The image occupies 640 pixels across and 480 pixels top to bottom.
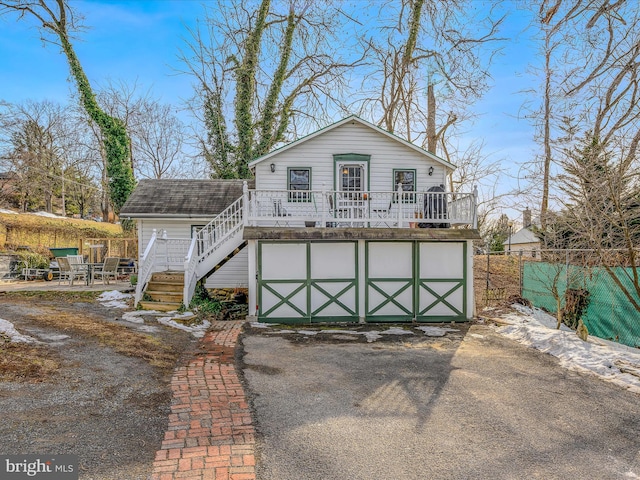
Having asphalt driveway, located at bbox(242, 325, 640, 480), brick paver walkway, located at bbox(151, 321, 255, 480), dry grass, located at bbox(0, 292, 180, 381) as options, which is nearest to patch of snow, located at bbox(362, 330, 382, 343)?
asphalt driveway, located at bbox(242, 325, 640, 480)

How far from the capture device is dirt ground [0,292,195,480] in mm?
3449

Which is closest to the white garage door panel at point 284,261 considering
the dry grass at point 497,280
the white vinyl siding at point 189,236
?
the white vinyl siding at point 189,236

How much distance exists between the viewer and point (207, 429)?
13.3ft

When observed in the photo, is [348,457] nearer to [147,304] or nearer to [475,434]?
[475,434]

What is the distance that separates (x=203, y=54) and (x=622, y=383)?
2206 centimetres

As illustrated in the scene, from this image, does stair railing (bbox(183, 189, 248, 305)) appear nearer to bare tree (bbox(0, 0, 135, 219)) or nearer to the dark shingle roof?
the dark shingle roof

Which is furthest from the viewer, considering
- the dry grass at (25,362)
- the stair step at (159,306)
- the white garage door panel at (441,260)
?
the white garage door panel at (441,260)

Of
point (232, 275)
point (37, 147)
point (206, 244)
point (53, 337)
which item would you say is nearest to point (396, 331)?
point (206, 244)

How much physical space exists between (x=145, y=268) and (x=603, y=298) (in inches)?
457

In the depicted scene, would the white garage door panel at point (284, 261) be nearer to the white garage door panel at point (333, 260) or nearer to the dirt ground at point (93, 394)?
the white garage door panel at point (333, 260)

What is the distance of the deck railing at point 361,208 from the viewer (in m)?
10.6

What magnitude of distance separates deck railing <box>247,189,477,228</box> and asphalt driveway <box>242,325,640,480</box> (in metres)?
4.04

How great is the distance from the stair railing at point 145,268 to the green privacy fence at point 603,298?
10508 millimetres

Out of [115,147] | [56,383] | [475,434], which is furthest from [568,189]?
[115,147]
